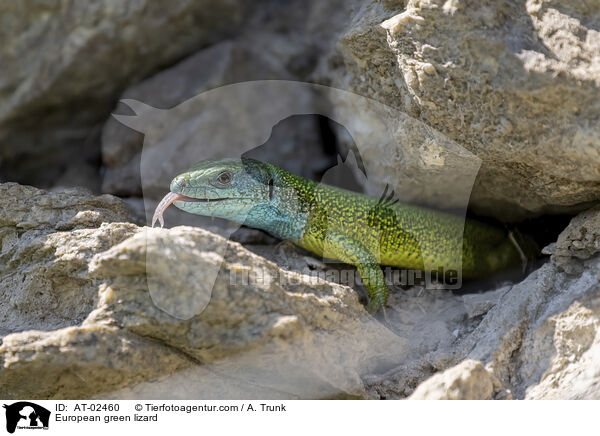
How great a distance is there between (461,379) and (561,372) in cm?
64

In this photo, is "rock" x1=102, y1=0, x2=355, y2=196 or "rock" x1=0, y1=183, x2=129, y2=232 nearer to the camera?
"rock" x1=0, y1=183, x2=129, y2=232

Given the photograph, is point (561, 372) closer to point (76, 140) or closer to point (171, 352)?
point (171, 352)

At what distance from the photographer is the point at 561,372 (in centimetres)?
292

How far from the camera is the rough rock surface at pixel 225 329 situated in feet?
9.01

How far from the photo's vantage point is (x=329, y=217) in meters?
4.26

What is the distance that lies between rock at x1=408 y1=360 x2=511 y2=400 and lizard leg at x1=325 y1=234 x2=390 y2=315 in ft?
3.78

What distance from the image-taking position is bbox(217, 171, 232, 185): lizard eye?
158 inches

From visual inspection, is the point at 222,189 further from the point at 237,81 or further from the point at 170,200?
the point at 237,81

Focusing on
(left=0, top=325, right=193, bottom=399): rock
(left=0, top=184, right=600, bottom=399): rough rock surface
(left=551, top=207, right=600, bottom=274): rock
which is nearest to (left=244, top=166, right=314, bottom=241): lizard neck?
(left=0, top=184, right=600, bottom=399): rough rock surface

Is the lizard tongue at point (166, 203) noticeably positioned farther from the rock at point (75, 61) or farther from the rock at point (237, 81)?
the rock at point (75, 61)

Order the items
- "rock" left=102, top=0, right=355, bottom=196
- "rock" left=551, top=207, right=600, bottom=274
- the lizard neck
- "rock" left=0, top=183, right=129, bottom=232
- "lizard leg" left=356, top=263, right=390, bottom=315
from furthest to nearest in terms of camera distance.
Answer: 1. "rock" left=102, top=0, right=355, bottom=196
2. the lizard neck
3. "lizard leg" left=356, top=263, right=390, bottom=315
4. "rock" left=0, top=183, right=129, bottom=232
5. "rock" left=551, top=207, right=600, bottom=274

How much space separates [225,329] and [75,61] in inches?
125
